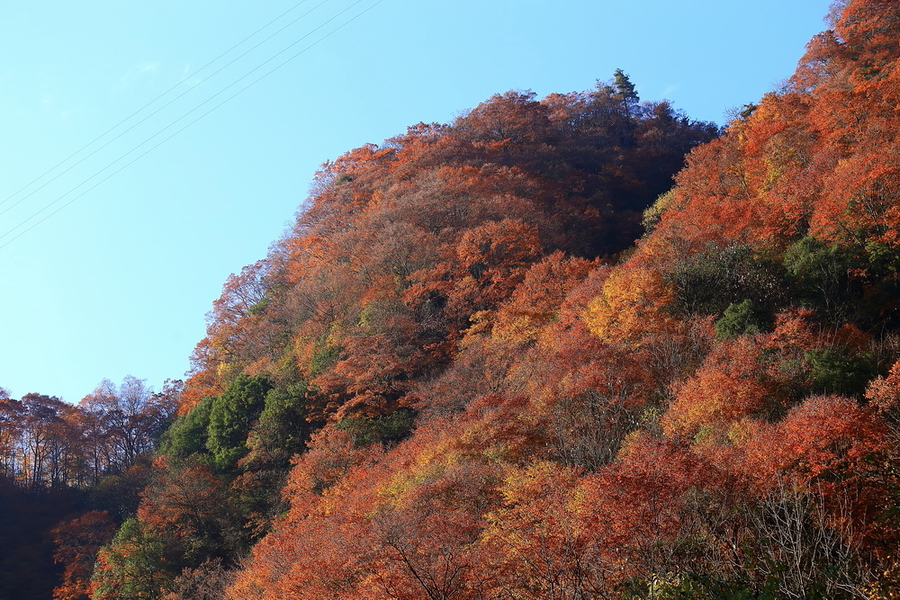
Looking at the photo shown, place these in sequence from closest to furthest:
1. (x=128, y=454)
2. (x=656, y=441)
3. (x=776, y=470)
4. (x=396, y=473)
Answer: (x=776, y=470)
(x=656, y=441)
(x=396, y=473)
(x=128, y=454)

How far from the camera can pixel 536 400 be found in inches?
989

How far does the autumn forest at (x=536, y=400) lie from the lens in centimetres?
1498

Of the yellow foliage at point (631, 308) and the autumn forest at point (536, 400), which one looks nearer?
the autumn forest at point (536, 400)

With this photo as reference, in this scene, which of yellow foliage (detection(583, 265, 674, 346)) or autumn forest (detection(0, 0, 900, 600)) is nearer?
autumn forest (detection(0, 0, 900, 600))

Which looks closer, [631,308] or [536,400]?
[536,400]

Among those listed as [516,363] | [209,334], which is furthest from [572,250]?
[209,334]

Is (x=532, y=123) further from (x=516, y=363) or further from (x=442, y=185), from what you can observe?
(x=516, y=363)

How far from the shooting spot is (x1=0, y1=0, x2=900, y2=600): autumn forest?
49.1ft

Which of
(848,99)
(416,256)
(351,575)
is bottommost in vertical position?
(351,575)

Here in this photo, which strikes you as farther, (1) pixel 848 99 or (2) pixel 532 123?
(2) pixel 532 123

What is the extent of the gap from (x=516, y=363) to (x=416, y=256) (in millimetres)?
12622

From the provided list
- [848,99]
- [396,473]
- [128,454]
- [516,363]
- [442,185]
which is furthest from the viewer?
[128,454]

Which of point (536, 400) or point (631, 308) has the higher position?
point (631, 308)

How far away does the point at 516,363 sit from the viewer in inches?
1184
